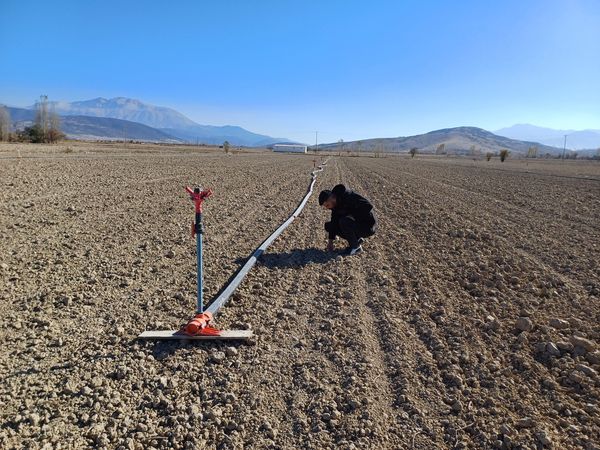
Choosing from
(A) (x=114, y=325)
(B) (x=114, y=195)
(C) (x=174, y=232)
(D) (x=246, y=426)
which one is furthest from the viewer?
(B) (x=114, y=195)

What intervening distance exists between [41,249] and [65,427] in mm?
4367

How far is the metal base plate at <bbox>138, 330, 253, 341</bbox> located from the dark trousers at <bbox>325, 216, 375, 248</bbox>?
330 cm

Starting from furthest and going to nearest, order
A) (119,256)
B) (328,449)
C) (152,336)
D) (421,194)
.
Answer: (421,194)
(119,256)
(152,336)
(328,449)

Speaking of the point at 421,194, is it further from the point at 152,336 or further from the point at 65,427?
the point at 65,427

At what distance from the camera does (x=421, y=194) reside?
16.2m

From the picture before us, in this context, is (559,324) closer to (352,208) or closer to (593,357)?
(593,357)

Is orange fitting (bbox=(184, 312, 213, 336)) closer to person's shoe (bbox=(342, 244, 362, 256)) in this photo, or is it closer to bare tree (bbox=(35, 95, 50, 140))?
person's shoe (bbox=(342, 244, 362, 256))

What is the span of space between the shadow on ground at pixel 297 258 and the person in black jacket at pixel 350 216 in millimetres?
378

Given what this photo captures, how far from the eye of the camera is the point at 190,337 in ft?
12.0

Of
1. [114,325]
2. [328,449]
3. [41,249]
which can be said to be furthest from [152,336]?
[41,249]

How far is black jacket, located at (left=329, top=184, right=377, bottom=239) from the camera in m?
6.77

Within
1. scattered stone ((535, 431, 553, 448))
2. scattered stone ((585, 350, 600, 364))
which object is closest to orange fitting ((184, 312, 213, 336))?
scattered stone ((535, 431, 553, 448))

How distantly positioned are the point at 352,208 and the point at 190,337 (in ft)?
12.6

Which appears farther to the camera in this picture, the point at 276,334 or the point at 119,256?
the point at 119,256
